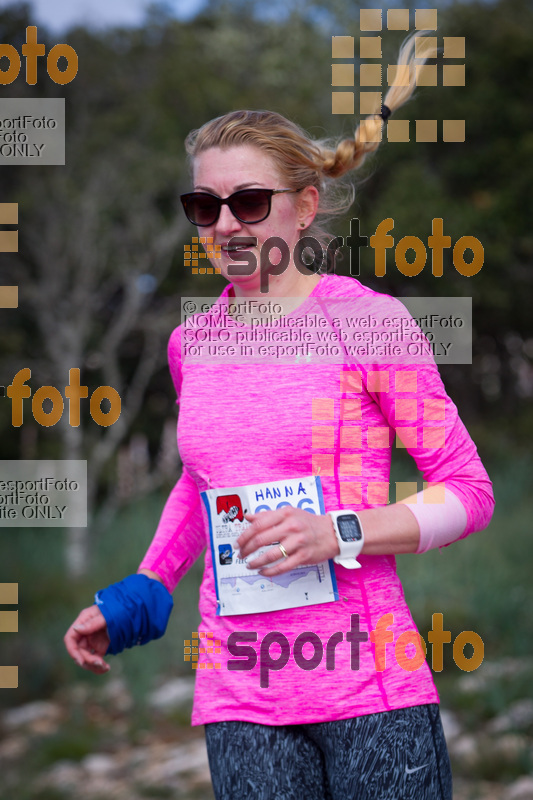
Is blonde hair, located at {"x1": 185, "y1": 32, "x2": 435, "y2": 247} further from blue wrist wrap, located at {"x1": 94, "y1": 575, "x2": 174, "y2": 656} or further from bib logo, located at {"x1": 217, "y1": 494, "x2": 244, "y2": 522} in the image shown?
blue wrist wrap, located at {"x1": 94, "y1": 575, "x2": 174, "y2": 656}

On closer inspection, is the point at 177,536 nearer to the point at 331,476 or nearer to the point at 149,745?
the point at 331,476

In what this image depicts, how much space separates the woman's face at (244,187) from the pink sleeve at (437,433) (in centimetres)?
35

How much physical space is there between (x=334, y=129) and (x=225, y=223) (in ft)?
28.0

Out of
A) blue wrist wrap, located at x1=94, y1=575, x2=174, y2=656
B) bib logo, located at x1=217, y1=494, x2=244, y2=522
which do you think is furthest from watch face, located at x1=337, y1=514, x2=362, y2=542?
blue wrist wrap, located at x1=94, y1=575, x2=174, y2=656

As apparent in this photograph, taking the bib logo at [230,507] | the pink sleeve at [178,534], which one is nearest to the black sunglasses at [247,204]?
the pink sleeve at [178,534]

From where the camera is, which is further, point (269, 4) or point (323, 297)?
point (269, 4)

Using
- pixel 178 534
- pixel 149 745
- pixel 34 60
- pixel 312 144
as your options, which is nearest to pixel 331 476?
pixel 178 534

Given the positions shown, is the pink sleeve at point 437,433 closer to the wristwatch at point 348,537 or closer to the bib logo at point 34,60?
the wristwatch at point 348,537

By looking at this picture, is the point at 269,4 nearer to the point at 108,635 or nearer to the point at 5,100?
the point at 5,100

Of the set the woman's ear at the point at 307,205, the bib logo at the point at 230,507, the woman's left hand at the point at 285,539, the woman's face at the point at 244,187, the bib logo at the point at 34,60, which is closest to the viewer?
the woman's left hand at the point at 285,539

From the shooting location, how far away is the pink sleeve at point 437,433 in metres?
1.44

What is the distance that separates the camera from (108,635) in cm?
162

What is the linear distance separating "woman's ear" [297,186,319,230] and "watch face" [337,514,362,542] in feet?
2.20

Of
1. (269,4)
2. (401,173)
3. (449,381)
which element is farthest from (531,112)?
(269,4)
